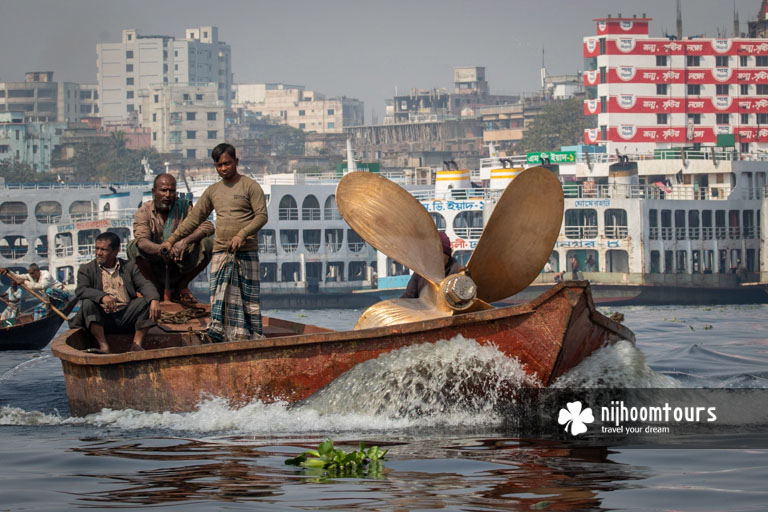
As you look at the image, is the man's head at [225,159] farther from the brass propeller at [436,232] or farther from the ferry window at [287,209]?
the ferry window at [287,209]

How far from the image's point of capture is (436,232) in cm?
997

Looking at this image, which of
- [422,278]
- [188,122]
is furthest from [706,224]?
[188,122]

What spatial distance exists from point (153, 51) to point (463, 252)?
99.9m

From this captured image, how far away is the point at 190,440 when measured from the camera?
30.2ft

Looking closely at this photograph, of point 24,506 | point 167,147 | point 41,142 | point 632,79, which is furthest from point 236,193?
point 167,147

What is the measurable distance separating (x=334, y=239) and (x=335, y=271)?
5.13ft

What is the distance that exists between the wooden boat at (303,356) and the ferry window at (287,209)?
133ft

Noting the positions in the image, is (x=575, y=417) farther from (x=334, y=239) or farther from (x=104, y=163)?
(x=104, y=163)

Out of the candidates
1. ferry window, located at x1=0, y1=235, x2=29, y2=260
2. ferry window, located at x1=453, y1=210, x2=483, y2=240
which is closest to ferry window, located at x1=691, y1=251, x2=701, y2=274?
ferry window, located at x1=453, y1=210, x2=483, y2=240

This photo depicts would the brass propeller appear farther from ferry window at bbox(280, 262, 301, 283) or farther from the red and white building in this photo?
the red and white building

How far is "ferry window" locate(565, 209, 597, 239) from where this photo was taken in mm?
46875

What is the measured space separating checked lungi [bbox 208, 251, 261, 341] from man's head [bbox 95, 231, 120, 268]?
1294 millimetres

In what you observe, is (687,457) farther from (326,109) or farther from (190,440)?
(326,109)

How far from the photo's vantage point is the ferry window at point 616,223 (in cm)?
4662
